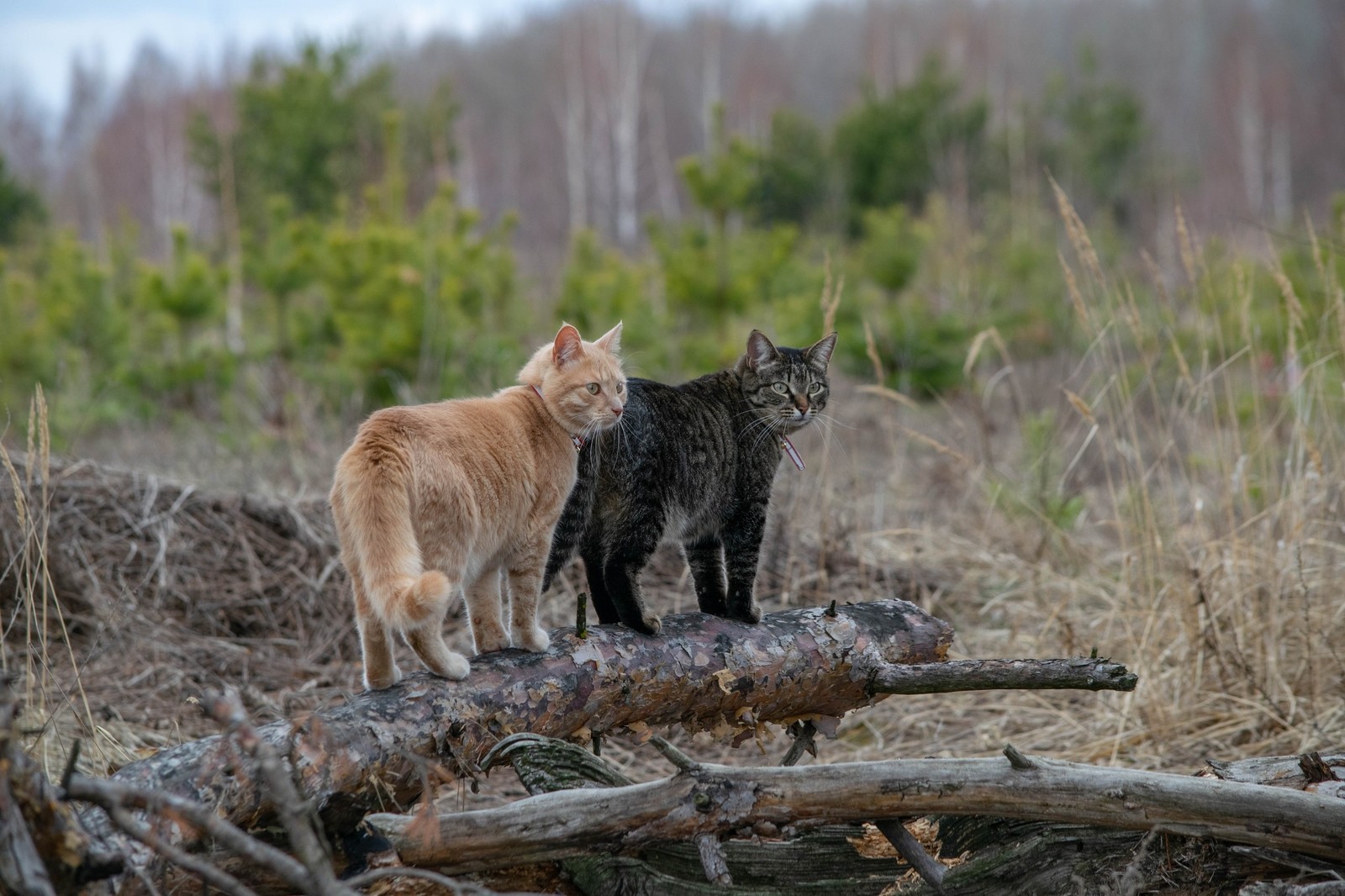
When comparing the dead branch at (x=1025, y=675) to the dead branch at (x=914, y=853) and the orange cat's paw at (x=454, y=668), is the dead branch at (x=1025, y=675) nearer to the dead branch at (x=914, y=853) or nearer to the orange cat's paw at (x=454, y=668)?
the dead branch at (x=914, y=853)

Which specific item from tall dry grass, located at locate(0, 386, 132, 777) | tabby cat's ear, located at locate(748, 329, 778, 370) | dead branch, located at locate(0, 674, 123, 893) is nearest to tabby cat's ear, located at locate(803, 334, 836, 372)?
tabby cat's ear, located at locate(748, 329, 778, 370)

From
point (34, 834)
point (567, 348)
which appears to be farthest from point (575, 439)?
point (34, 834)

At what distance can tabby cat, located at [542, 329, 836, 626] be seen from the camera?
2.75 metres

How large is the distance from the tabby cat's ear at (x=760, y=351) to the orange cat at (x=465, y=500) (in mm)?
500

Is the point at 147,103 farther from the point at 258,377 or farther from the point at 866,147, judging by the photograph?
the point at 258,377

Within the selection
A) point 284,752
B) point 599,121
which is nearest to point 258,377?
point 284,752

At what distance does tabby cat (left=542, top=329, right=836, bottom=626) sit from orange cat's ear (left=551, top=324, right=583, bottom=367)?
242 millimetres

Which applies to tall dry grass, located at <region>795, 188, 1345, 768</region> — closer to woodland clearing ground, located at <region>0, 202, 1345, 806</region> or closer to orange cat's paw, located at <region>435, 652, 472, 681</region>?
woodland clearing ground, located at <region>0, 202, 1345, 806</region>

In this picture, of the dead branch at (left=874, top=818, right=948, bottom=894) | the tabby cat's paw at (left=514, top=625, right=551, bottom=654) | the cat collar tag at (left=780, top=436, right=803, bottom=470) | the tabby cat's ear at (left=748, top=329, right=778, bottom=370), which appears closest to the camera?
the dead branch at (left=874, top=818, right=948, bottom=894)

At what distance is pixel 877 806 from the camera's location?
192 centimetres

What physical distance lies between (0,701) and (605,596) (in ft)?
5.17

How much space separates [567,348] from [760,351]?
0.70m

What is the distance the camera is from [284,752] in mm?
1881

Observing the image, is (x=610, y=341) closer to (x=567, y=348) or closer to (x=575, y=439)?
(x=567, y=348)
